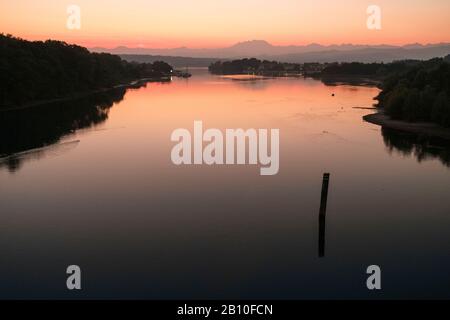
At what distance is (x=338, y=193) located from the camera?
32250 millimetres

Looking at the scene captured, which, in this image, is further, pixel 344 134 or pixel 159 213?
pixel 344 134

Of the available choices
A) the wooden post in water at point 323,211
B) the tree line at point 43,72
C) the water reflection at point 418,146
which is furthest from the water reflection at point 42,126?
the water reflection at point 418,146

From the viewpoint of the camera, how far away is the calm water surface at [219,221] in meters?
19.4

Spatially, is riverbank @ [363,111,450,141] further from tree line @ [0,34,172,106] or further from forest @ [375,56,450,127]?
tree line @ [0,34,172,106]

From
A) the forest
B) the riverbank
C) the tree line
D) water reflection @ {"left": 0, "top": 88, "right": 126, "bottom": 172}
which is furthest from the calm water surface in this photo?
the tree line

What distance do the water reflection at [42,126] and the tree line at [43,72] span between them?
338cm

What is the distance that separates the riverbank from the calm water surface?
4.44 metres

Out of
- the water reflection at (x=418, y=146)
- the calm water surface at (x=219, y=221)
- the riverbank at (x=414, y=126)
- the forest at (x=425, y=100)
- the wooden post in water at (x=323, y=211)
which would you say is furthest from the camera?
the forest at (x=425, y=100)

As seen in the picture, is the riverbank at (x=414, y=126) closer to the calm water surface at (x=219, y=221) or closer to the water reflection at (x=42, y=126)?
the calm water surface at (x=219, y=221)

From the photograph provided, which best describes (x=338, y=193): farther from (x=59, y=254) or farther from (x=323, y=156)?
(x=59, y=254)

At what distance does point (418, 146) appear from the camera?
1939 inches

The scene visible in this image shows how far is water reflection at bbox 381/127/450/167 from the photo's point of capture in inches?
1743
